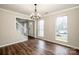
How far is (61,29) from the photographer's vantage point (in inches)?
152

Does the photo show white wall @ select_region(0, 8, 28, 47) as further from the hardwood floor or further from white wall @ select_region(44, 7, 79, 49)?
white wall @ select_region(44, 7, 79, 49)

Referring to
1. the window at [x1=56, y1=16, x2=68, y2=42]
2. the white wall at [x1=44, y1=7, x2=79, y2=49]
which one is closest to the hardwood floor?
the white wall at [x1=44, y1=7, x2=79, y2=49]

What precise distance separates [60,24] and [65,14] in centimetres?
63

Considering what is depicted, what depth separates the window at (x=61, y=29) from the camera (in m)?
3.59

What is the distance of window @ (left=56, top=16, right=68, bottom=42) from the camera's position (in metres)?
3.59

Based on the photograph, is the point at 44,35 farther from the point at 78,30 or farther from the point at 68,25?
the point at 78,30

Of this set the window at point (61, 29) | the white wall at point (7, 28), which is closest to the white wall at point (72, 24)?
the window at point (61, 29)

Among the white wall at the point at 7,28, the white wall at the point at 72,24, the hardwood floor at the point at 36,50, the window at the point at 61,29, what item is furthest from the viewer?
the window at the point at 61,29

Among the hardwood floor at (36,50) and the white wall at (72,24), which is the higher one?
the white wall at (72,24)

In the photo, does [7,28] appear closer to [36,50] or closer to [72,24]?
[36,50]

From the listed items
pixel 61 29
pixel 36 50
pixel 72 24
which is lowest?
pixel 36 50

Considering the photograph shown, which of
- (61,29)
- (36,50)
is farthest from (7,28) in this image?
(61,29)

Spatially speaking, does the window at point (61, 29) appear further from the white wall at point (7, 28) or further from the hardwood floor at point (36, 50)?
the white wall at point (7, 28)
